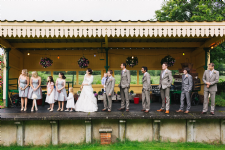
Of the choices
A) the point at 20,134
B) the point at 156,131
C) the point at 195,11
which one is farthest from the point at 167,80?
the point at 195,11

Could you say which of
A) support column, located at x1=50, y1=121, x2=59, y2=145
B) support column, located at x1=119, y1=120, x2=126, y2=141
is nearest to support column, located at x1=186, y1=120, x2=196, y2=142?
support column, located at x1=119, y1=120, x2=126, y2=141

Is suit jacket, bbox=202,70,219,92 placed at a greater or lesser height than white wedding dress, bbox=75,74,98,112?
greater

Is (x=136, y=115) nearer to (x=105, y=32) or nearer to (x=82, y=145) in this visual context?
(x=82, y=145)

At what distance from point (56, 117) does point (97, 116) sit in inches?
56.8

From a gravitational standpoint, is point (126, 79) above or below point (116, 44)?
below

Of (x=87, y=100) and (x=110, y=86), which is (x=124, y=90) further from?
(x=87, y=100)

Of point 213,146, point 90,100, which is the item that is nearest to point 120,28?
point 90,100

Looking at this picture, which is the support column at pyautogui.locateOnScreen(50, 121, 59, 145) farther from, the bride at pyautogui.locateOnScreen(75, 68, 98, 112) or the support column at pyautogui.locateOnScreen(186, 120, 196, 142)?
the support column at pyautogui.locateOnScreen(186, 120, 196, 142)

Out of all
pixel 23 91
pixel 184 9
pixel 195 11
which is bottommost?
pixel 23 91

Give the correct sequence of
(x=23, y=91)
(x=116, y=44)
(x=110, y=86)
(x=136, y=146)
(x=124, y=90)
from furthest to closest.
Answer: (x=116, y=44) < (x=23, y=91) < (x=124, y=90) < (x=110, y=86) < (x=136, y=146)

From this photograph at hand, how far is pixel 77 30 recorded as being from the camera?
7555 mm

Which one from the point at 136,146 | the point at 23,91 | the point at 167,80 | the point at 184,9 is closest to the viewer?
the point at 136,146

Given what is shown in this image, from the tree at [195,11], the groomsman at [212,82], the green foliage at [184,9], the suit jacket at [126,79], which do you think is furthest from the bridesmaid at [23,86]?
the green foliage at [184,9]

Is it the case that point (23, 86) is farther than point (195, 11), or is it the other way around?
point (195, 11)
